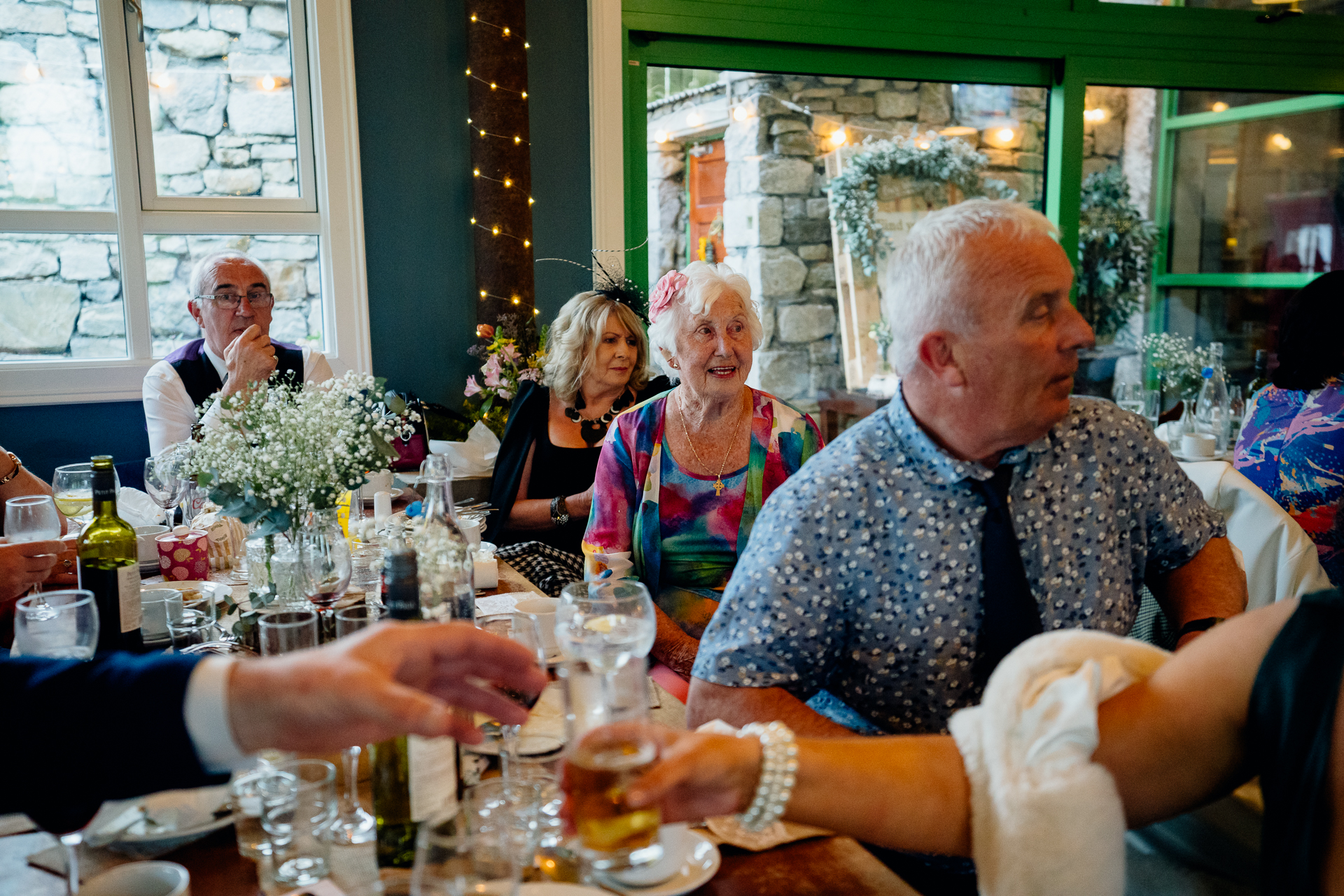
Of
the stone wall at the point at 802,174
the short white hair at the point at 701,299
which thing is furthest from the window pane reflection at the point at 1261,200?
the short white hair at the point at 701,299

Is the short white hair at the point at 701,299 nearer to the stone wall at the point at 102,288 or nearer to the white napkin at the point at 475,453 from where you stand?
the white napkin at the point at 475,453

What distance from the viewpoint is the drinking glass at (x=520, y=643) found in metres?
1.14

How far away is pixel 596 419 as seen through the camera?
3268 millimetres

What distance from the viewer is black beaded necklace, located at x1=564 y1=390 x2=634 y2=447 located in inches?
127

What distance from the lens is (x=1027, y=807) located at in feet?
3.11

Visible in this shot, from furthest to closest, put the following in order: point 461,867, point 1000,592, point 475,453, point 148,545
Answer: point 475,453 < point 148,545 < point 1000,592 < point 461,867

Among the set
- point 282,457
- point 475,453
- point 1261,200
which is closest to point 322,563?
point 282,457

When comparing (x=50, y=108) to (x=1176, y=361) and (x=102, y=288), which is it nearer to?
(x=102, y=288)

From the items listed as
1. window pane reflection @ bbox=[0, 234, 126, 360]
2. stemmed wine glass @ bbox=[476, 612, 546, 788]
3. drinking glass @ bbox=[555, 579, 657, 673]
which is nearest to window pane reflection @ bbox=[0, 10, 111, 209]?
window pane reflection @ bbox=[0, 234, 126, 360]

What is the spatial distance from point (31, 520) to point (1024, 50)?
14.9 feet

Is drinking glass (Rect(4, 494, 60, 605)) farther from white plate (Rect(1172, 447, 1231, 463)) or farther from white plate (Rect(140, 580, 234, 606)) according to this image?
white plate (Rect(1172, 447, 1231, 463))

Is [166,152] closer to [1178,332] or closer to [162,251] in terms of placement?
[162,251]

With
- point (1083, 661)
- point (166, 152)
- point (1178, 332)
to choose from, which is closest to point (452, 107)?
point (166, 152)

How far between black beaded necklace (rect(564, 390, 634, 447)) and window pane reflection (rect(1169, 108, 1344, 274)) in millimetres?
3627
